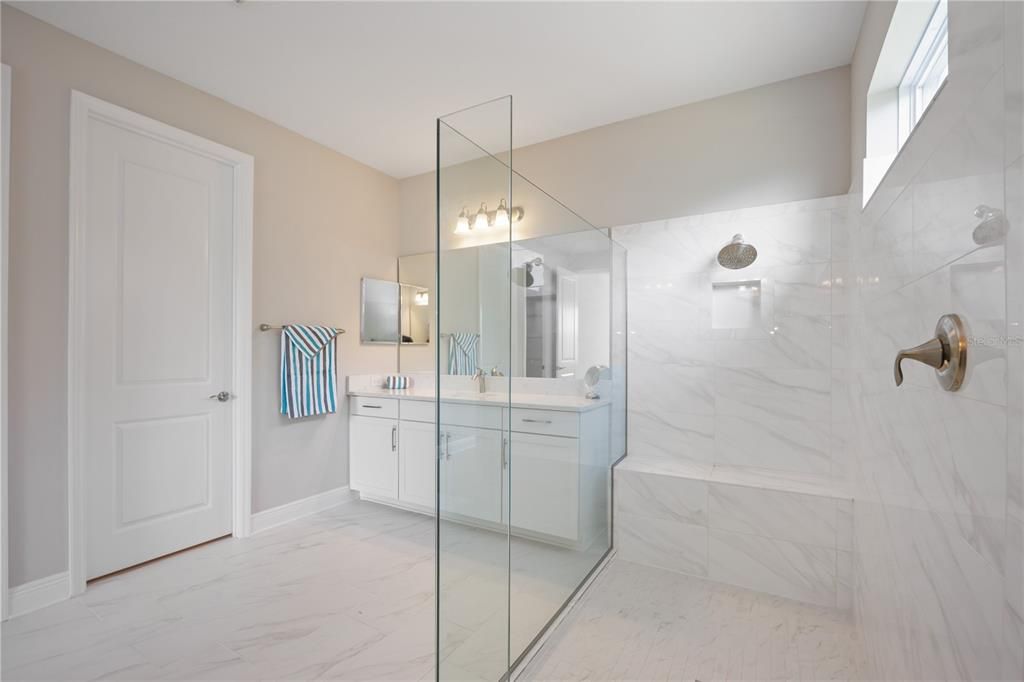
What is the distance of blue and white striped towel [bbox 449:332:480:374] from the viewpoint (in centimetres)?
140

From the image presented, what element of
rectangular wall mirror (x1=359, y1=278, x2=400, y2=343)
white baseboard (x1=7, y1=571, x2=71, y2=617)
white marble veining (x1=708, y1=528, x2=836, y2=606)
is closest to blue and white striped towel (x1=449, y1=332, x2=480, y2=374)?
white marble veining (x1=708, y1=528, x2=836, y2=606)

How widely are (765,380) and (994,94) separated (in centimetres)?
201

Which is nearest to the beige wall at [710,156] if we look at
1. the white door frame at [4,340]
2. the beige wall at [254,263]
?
the beige wall at [254,263]

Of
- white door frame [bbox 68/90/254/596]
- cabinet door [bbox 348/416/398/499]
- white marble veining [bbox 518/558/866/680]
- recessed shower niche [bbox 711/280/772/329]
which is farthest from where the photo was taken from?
cabinet door [bbox 348/416/398/499]

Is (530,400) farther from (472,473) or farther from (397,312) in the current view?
(397,312)

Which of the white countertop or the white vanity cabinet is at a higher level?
the white countertop

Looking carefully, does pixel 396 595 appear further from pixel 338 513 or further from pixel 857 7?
pixel 857 7

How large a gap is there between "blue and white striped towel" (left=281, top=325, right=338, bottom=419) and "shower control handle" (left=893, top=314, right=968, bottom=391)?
3088 mm

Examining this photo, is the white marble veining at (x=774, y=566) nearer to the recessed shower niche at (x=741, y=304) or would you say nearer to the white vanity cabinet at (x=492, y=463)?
the white vanity cabinet at (x=492, y=463)

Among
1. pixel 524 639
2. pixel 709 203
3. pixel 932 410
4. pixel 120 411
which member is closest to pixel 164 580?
pixel 120 411

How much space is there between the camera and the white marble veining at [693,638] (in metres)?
1.63

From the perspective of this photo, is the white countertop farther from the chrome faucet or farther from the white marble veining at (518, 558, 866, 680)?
the white marble veining at (518, 558, 866, 680)

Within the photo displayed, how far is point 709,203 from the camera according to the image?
2643 mm

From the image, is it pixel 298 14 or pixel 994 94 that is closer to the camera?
pixel 994 94
